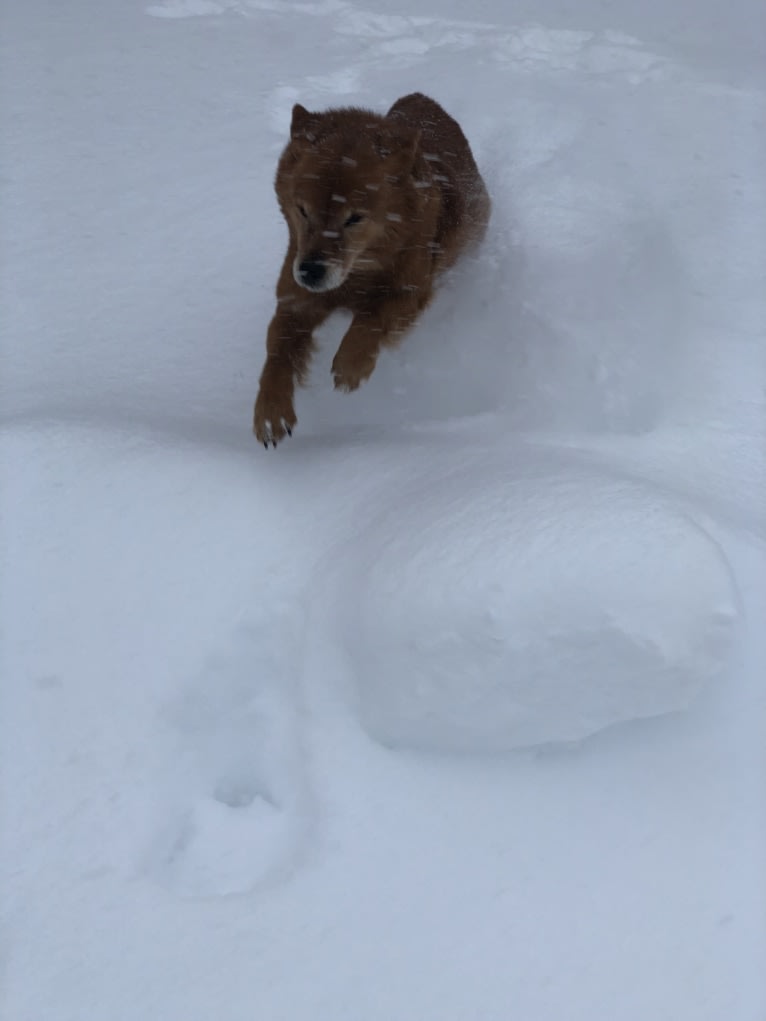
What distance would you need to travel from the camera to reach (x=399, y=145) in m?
3.17

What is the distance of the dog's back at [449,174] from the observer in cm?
353

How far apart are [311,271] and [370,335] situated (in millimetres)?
371

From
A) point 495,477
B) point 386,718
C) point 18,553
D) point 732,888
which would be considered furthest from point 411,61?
point 732,888

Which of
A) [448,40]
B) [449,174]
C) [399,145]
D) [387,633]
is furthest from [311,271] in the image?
[448,40]

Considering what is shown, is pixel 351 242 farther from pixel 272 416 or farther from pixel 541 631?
pixel 541 631

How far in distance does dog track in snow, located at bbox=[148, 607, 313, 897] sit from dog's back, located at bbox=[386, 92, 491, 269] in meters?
1.73

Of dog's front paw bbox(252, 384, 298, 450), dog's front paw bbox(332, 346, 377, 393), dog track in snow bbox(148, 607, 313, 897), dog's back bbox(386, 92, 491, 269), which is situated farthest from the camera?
dog's back bbox(386, 92, 491, 269)

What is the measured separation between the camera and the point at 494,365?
346 centimetres

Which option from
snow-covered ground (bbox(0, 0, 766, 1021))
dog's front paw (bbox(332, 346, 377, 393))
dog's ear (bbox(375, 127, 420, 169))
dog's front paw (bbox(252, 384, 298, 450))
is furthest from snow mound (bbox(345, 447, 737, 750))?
dog's ear (bbox(375, 127, 420, 169))

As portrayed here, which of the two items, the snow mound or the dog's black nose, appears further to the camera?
the dog's black nose

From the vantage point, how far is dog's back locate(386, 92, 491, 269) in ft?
11.6

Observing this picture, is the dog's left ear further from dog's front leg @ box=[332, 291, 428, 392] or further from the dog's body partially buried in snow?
dog's front leg @ box=[332, 291, 428, 392]

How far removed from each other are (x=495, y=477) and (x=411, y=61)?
3560 mm

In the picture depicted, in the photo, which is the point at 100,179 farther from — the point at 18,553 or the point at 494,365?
the point at 18,553
